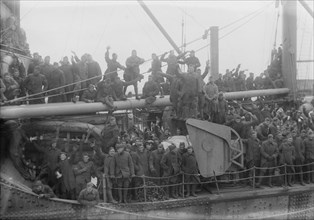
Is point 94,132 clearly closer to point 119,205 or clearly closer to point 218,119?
point 119,205

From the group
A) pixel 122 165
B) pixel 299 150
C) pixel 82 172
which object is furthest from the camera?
pixel 299 150

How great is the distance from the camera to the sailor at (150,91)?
38.0 feet

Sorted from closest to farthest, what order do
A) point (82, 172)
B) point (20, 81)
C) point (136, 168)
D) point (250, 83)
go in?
point (82, 172) < point (136, 168) < point (20, 81) < point (250, 83)

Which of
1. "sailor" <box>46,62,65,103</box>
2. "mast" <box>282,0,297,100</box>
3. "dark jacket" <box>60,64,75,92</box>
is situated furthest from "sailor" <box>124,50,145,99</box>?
"mast" <box>282,0,297,100</box>

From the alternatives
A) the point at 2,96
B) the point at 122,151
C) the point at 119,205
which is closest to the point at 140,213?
the point at 119,205

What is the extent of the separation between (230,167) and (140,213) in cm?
267

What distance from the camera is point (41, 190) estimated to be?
873 cm

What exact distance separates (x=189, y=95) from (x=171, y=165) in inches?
76.3

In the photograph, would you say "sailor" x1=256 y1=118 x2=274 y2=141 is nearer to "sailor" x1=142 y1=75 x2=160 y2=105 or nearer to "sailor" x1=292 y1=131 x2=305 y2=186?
"sailor" x1=292 y1=131 x2=305 y2=186

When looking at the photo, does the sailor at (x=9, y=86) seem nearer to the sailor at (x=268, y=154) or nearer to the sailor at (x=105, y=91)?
the sailor at (x=105, y=91)

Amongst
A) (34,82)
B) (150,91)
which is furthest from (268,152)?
(34,82)

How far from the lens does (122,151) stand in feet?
30.1

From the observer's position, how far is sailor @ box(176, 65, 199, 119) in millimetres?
10664

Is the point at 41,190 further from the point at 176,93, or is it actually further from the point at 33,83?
the point at 176,93
